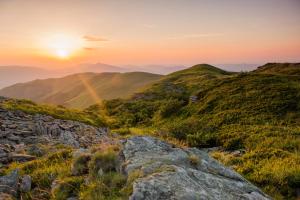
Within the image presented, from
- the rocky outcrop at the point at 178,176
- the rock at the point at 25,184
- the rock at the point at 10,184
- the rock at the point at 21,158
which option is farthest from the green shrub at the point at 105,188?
the rock at the point at 21,158

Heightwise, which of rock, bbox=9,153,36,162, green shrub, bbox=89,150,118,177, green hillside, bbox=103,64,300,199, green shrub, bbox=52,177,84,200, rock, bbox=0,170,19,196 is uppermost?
green shrub, bbox=89,150,118,177

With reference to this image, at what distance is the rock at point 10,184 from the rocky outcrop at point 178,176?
3.52 meters

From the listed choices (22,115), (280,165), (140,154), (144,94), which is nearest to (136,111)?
(144,94)

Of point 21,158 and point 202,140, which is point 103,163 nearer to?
point 21,158

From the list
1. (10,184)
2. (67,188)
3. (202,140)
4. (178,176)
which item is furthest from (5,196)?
(202,140)

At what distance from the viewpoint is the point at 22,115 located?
26219 mm

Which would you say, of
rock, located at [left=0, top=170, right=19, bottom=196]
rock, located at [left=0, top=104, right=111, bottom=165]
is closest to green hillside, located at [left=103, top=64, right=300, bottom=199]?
rock, located at [left=0, top=104, right=111, bottom=165]

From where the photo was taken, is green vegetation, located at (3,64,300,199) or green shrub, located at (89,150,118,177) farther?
green vegetation, located at (3,64,300,199)

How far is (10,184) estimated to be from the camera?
9.50m

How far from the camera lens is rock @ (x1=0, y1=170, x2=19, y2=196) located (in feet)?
29.4

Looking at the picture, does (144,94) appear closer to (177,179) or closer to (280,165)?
(280,165)

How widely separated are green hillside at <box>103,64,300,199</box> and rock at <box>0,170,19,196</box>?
8.47 metres

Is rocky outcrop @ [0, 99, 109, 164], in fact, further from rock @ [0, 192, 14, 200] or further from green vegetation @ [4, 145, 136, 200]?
rock @ [0, 192, 14, 200]

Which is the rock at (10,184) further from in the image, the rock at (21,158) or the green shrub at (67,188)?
the rock at (21,158)
